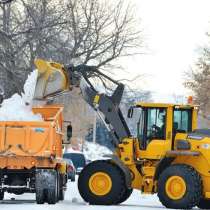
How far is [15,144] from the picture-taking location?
68.5 feet

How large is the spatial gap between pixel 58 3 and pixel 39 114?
16.8 meters

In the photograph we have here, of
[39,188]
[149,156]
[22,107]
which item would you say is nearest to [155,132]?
[149,156]

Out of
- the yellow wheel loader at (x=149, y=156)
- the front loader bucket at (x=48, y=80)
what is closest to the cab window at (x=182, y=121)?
the yellow wheel loader at (x=149, y=156)

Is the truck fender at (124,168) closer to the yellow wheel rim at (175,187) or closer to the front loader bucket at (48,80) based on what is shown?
the yellow wheel rim at (175,187)

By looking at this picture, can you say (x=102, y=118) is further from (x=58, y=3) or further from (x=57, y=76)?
(x=58, y=3)

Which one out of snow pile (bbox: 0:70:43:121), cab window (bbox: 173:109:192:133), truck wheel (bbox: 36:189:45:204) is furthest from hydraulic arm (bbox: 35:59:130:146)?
truck wheel (bbox: 36:189:45:204)

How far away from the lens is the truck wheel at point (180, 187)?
65.9 feet

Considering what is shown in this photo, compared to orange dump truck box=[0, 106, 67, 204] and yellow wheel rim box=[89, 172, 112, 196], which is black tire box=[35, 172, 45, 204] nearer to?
orange dump truck box=[0, 106, 67, 204]

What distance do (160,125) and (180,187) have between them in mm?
1972

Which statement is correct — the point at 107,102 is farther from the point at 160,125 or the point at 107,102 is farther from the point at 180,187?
the point at 180,187

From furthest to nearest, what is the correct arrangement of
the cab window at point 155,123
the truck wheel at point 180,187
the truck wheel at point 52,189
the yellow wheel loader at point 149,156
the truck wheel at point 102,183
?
the cab window at point 155,123, the truck wheel at point 102,183, the truck wheel at point 52,189, the yellow wheel loader at point 149,156, the truck wheel at point 180,187

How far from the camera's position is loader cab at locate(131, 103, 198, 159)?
2145 centimetres

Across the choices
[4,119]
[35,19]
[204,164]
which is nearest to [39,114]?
[4,119]

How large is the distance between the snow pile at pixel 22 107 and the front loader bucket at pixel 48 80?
0.47ft
